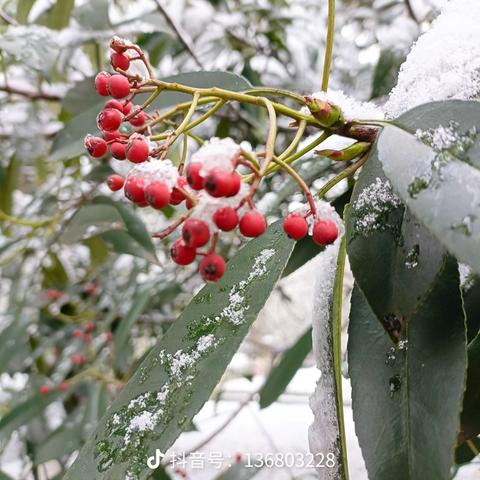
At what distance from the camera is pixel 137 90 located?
A: 58cm

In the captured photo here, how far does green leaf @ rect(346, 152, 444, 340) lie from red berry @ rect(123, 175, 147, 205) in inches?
6.6

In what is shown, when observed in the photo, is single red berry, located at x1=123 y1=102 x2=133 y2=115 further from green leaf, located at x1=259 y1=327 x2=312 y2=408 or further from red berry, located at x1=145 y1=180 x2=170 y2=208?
green leaf, located at x1=259 y1=327 x2=312 y2=408

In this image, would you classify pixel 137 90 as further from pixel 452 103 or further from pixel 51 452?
pixel 51 452

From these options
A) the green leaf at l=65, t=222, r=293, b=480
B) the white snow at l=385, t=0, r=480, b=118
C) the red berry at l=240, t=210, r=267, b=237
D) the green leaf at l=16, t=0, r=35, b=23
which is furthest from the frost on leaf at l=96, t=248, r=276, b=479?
the green leaf at l=16, t=0, r=35, b=23

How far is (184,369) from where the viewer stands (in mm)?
544

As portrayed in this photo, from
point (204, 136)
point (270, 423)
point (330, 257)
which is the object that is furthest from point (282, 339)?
point (330, 257)

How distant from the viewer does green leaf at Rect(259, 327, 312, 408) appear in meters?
1.20

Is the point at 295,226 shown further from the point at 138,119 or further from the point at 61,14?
the point at 61,14

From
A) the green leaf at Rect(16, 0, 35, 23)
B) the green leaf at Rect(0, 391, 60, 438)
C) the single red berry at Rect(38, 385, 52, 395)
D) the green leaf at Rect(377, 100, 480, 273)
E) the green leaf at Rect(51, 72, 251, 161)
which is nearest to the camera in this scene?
the green leaf at Rect(377, 100, 480, 273)

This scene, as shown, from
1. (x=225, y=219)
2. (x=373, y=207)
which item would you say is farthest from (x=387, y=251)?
(x=225, y=219)

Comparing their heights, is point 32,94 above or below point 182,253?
below

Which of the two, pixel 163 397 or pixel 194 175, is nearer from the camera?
pixel 194 175

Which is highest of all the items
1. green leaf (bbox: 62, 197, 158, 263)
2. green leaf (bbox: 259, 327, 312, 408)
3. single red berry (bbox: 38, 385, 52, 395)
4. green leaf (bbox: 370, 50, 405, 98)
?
green leaf (bbox: 370, 50, 405, 98)

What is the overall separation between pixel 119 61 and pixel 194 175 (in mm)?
234
